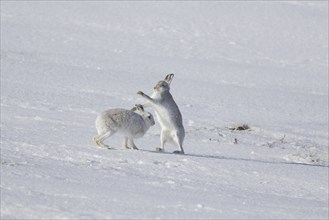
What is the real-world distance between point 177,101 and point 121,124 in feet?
16.2

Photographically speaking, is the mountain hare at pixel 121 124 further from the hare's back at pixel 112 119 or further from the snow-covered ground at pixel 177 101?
the snow-covered ground at pixel 177 101

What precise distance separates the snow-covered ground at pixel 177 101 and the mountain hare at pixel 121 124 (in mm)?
183

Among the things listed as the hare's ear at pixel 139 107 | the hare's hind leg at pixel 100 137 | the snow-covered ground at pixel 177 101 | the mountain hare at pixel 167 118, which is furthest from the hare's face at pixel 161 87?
the hare's hind leg at pixel 100 137

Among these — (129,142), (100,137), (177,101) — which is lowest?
(100,137)

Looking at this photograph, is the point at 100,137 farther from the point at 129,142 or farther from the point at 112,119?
the point at 129,142

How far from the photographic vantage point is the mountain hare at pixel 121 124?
783 cm

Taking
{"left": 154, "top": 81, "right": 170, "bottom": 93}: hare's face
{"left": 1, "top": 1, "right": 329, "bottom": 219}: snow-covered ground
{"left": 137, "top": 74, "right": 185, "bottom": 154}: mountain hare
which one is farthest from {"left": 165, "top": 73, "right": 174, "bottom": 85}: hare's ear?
{"left": 1, "top": 1, "right": 329, "bottom": 219}: snow-covered ground

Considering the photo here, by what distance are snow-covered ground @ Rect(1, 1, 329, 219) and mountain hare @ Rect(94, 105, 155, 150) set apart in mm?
183

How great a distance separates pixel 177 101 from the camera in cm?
1277

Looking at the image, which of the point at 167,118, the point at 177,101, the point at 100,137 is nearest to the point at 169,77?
the point at 167,118

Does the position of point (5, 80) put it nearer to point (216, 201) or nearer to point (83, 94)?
point (83, 94)

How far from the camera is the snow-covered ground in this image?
5.76 m

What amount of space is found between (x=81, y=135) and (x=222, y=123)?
2928 millimetres

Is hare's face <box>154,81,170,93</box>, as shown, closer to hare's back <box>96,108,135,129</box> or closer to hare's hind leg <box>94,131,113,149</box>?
hare's back <box>96,108,135,129</box>
